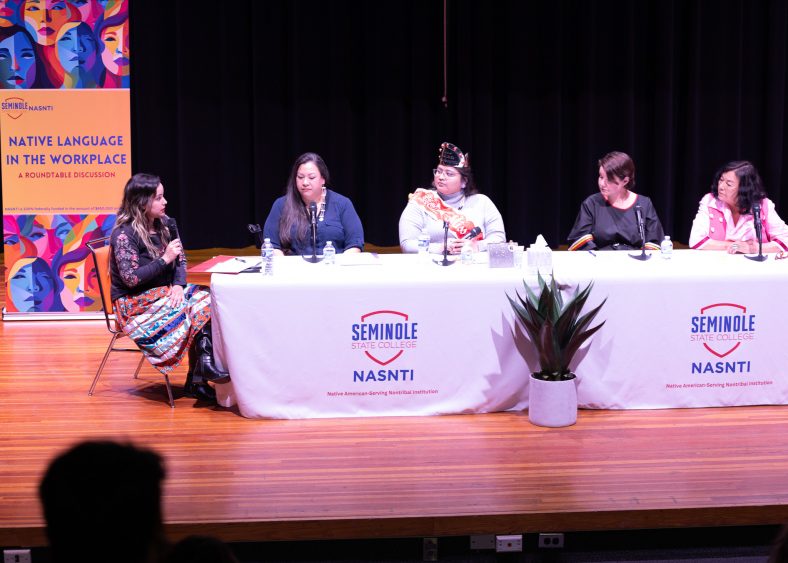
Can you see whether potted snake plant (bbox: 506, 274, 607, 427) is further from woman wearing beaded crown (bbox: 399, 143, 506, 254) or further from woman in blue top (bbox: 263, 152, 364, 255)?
woman in blue top (bbox: 263, 152, 364, 255)

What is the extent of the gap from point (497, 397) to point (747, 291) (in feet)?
3.77

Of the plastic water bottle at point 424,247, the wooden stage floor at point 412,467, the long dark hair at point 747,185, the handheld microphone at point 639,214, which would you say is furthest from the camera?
the long dark hair at point 747,185

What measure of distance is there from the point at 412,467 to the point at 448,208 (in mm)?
1691

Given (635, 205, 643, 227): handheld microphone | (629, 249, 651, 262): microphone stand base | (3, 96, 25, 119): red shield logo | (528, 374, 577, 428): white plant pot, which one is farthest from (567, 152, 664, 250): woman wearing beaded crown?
(3, 96, 25, 119): red shield logo

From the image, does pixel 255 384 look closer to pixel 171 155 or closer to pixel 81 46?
pixel 81 46

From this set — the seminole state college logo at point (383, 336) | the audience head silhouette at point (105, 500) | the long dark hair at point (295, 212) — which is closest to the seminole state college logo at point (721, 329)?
the seminole state college logo at point (383, 336)

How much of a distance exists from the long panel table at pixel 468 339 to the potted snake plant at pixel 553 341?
0.34 ft

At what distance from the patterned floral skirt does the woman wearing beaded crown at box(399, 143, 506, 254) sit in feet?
3.70

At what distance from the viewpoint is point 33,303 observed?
6.32m

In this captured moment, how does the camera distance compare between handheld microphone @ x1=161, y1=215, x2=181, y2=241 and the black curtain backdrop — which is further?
the black curtain backdrop

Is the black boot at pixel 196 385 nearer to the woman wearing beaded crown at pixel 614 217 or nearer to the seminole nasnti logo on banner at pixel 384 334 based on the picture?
the seminole nasnti logo on banner at pixel 384 334

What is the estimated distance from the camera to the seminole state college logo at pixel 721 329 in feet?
13.5

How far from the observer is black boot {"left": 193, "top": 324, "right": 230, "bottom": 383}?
4121 mm

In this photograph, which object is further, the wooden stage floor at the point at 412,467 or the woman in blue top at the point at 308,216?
the woman in blue top at the point at 308,216
